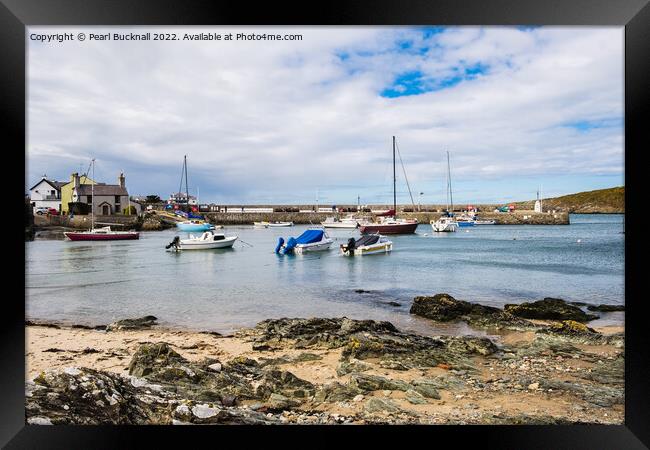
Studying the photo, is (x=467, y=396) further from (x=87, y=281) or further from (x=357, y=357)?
(x=87, y=281)

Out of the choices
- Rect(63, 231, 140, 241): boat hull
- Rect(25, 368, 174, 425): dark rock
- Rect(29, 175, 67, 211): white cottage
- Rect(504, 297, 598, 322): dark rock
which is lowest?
Rect(504, 297, 598, 322): dark rock

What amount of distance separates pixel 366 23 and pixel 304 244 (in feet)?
44.0

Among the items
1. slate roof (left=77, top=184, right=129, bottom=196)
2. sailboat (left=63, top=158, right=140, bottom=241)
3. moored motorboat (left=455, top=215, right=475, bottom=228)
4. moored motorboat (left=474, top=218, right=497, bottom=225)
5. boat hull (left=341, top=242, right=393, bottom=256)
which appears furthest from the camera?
moored motorboat (left=474, top=218, right=497, bottom=225)

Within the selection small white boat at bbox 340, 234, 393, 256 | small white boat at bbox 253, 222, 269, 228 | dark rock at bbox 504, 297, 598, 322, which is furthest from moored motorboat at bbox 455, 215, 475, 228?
dark rock at bbox 504, 297, 598, 322

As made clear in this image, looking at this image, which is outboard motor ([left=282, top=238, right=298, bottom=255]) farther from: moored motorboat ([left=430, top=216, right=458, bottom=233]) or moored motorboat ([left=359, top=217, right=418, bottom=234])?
moored motorboat ([left=430, top=216, right=458, bottom=233])

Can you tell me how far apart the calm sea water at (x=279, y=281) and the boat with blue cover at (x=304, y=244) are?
40 centimetres

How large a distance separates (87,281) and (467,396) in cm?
923

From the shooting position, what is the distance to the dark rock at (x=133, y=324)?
205 inches

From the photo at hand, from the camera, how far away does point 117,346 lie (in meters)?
4.16

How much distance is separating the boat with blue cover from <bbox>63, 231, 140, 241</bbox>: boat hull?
7.35m

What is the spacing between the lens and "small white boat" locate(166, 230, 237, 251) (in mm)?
15552

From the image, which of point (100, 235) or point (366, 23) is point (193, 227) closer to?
point (100, 235)

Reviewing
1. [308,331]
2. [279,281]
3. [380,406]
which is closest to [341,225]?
[279,281]

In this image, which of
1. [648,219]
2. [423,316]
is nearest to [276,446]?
[648,219]
